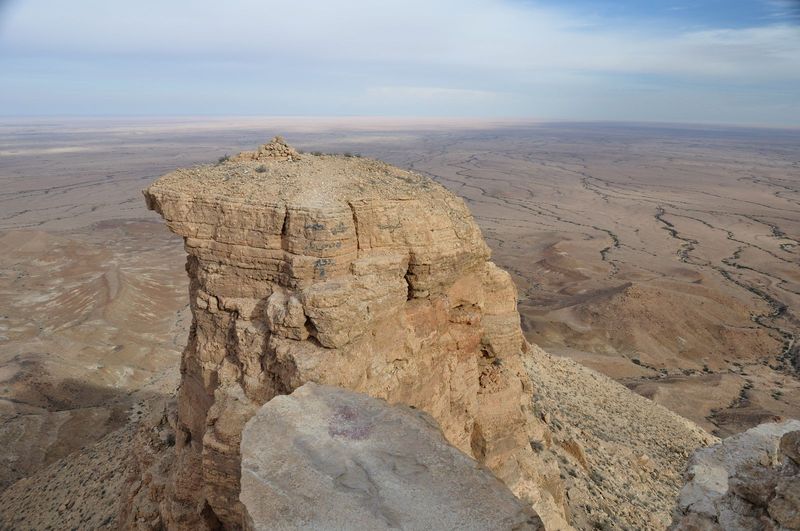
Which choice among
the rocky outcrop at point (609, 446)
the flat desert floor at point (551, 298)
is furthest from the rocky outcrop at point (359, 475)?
the flat desert floor at point (551, 298)

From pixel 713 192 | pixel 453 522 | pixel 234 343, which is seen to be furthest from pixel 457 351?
pixel 713 192

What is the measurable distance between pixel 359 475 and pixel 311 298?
327cm

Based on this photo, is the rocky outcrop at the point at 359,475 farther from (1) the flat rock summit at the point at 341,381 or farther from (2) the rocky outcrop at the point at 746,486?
(2) the rocky outcrop at the point at 746,486

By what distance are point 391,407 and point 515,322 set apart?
5.89 metres

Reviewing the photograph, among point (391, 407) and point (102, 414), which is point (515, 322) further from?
point (102, 414)

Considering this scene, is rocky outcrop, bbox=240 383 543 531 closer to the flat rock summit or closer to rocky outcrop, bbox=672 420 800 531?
the flat rock summit

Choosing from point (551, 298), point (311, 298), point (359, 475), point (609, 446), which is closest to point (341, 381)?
point (311, 298)

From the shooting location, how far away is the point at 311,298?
28.2 feet

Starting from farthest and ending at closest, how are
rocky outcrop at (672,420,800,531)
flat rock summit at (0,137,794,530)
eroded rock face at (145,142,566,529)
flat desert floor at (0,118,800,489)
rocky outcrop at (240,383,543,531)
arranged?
flat desert floor at (0,118,800,489), eroded rock face at (145,142,566,529), flat rock summit at (0,137,794,530), rocky outcrop at (240,383,543,531), rocky outcrop at (672,420,800,531)

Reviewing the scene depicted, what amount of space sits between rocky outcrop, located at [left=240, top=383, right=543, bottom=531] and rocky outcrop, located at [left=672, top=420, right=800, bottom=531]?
6.92 ft

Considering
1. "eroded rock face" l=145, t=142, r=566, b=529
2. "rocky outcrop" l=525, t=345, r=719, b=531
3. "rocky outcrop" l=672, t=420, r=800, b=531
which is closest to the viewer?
"rocky outcrop" l=672, t=420, r=800, b=531

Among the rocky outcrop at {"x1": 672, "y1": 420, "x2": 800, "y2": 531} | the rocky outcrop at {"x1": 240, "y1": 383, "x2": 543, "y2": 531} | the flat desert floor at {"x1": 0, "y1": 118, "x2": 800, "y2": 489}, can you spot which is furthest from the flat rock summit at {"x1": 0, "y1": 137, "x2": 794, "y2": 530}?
the flat desert floor at {"x1": 0, "y1": 118, "x2": 800, "y2": 489}

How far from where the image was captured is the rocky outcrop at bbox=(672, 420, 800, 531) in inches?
195

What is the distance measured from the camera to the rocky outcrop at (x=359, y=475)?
18.8 ft
